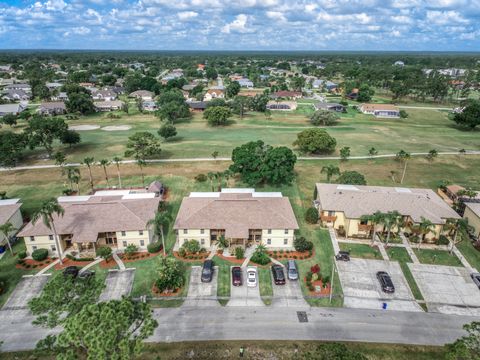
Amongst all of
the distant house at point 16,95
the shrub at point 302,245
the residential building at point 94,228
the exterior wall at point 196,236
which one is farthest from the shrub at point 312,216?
the distant house at point 16,95

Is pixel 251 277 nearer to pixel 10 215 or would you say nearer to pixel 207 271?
pixel 207 271

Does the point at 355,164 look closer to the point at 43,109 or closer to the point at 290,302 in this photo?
the point at 290,302

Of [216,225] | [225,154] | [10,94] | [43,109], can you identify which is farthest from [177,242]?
[10,94]

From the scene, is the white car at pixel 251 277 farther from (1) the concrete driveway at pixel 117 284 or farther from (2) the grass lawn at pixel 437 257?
(2) the grass lawn at pixel 437 257

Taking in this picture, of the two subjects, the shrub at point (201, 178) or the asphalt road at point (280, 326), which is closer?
the asphalt road at point (280, 326)

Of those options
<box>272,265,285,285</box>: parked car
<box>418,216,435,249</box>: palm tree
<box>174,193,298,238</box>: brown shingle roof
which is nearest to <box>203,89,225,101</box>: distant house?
<box>174,193,298,238</box>: brown shingle roof

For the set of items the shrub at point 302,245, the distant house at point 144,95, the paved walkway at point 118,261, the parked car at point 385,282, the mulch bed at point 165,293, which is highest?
the distant house at point 144,95

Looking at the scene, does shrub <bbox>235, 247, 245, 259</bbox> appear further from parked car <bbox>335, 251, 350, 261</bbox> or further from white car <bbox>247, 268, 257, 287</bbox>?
parked car <bbox>335, 251, 350, 261</bbox>

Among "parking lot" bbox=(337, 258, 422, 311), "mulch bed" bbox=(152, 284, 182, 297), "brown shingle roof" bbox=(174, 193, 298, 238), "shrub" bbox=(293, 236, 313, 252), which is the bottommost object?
"mulch bed" bbox=(152, 284, 182, 297)

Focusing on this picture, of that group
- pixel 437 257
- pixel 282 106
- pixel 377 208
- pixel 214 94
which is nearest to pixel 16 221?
pixel 377 208
